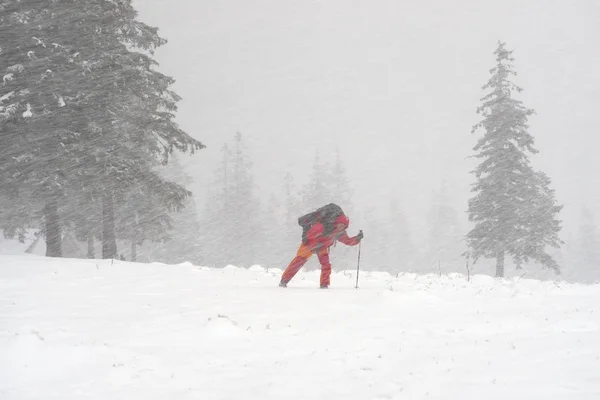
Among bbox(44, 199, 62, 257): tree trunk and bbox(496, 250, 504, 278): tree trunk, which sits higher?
bbox(44, 199, 62, 257): tree trunk

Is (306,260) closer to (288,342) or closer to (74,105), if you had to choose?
(288,342)

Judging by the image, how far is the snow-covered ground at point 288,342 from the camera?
4531mm

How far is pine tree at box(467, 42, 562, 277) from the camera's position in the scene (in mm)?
25031

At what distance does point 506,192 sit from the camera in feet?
83.2

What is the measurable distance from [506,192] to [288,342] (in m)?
22.7

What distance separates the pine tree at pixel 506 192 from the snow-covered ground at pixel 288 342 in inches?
621

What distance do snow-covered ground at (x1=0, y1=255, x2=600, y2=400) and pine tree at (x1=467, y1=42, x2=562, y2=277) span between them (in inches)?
621

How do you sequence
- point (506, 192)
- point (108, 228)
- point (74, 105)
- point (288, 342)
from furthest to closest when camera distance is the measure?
point (506, 192)
point (108, 228)
point (74, 105)
point (288, 342)

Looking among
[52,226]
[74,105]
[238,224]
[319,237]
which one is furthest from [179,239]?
[319,237]

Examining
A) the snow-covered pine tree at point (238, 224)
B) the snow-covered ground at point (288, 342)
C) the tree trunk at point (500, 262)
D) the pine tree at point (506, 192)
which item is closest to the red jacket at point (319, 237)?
the snow-covered ground at point (288, 342)

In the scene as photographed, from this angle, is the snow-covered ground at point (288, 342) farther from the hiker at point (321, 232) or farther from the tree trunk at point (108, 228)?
the tree trunk at point (108, 228)

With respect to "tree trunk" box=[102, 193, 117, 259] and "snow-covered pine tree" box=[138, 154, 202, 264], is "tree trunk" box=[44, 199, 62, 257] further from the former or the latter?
"snow-covered pine tree" box=[138, 154, 202, 264]

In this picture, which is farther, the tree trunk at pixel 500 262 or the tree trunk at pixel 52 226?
the tree trunk at pixel 500 262

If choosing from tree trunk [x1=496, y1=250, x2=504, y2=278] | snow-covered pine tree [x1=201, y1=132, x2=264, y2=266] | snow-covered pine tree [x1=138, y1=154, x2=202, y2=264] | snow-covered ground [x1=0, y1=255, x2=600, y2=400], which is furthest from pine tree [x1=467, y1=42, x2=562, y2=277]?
snow-covered pine tree [x1=138, y1=154, x2=202, y2=264]
